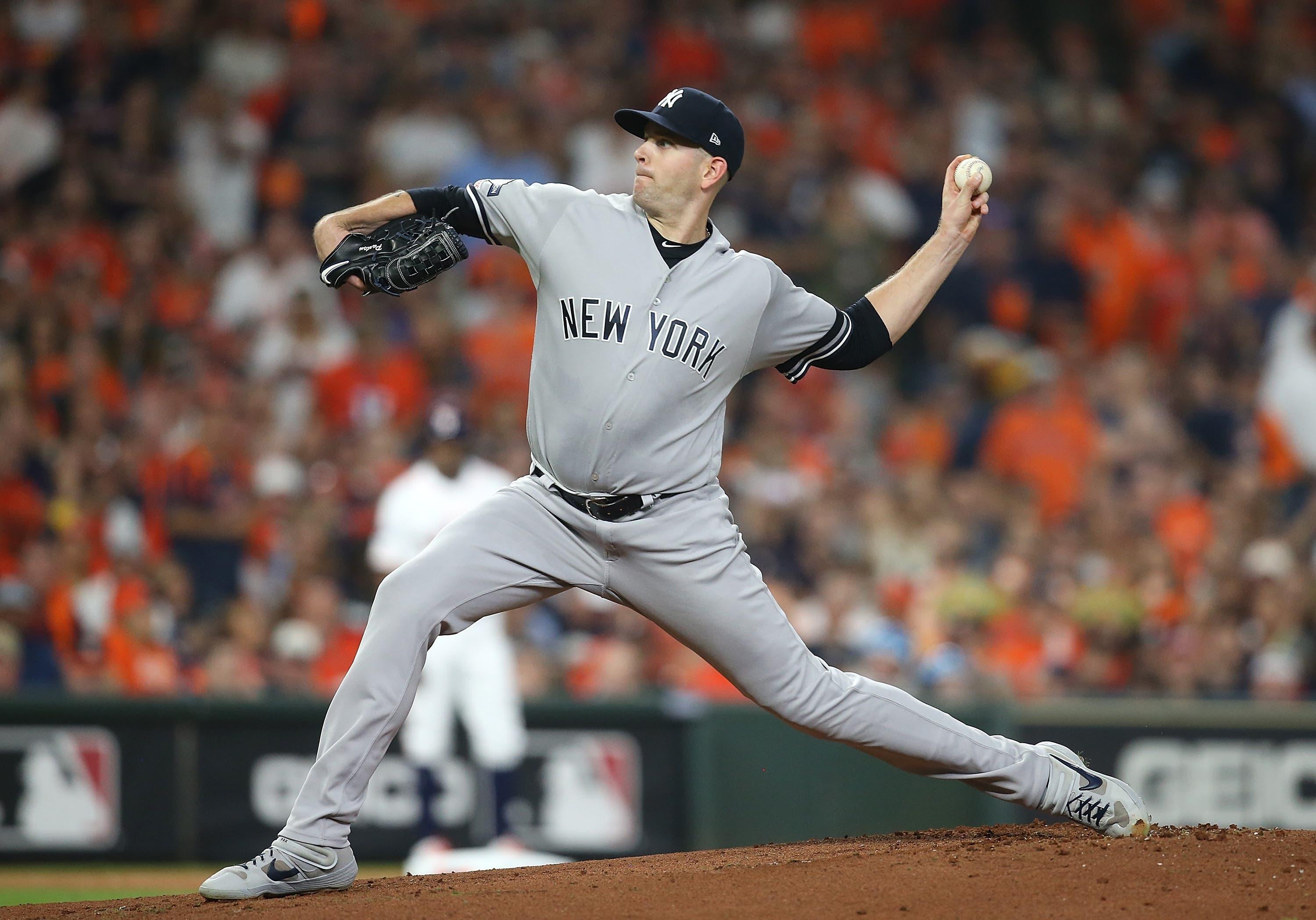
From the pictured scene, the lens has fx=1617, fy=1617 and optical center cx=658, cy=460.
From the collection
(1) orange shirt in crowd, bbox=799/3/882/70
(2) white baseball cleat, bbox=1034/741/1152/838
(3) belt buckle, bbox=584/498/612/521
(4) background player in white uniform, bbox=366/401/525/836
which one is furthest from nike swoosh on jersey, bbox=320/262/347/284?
(1) orange shirt in crowd, bbox=799/3/882/70

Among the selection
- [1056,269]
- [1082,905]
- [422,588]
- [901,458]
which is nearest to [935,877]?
[1082,905]

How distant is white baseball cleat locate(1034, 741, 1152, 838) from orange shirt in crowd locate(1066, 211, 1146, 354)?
6780mm

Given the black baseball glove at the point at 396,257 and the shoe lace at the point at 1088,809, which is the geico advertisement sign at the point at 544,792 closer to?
the shoe lace at the point at 1088,809

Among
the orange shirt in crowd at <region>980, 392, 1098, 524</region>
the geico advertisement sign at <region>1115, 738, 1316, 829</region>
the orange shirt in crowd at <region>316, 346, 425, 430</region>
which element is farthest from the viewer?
the orange shirt in crowd at <region>980, 392, 1098, 524</region>

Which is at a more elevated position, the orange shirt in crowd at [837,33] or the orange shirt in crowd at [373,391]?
the orange shirt in crowd at [837,33]

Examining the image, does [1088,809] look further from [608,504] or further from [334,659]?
[334,659]

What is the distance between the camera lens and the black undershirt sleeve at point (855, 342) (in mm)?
4254

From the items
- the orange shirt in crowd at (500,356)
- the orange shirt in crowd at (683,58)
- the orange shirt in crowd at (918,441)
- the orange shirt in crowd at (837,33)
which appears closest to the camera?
the orange shirt in crowd at (500,356)

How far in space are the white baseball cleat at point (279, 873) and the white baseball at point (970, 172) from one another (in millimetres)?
2354

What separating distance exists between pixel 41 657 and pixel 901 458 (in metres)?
5.05

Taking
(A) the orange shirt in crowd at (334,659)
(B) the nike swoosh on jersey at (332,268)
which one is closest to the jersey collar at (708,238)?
(B) the nike swoosh on jersey at (332,268)

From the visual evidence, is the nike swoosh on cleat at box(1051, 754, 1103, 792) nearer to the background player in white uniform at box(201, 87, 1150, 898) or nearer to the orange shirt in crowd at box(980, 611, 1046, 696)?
the background player in white uniform at box(201, 87, 1150, 898)

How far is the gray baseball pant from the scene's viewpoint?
386 centimetres

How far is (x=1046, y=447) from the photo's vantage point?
9859mm
